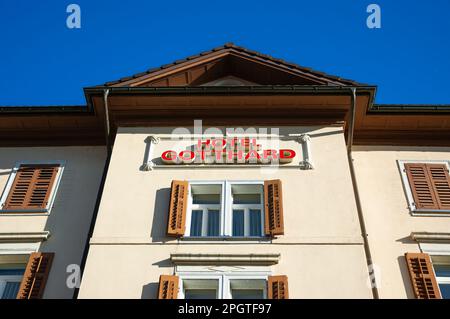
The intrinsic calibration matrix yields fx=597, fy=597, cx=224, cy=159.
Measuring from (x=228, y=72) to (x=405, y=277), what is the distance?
7.69m

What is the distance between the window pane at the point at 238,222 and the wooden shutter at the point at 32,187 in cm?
453

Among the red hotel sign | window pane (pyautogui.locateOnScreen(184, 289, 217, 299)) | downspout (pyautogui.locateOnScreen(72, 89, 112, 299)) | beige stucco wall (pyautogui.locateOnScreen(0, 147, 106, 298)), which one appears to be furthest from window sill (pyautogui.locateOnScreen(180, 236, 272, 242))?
beige stucco wall (pyautogui.locateOnScreen(0, 147, 106, 298))

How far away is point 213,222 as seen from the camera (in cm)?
1291

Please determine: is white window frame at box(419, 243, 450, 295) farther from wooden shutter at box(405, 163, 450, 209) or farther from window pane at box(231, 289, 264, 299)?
window pane at box(231, 289, 264, 299)

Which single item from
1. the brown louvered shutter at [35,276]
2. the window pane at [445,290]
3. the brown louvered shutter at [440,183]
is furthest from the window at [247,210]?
the brown louvered shutter at [440,183]

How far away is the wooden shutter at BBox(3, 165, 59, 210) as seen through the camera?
14.1 m

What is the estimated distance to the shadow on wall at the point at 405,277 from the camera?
11849mm

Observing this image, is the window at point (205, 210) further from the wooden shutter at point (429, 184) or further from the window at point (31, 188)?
the wooden shutter at point (429, 184)
